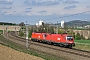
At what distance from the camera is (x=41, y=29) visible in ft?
388

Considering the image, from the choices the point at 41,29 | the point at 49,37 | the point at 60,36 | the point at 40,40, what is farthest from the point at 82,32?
the point at 60,36

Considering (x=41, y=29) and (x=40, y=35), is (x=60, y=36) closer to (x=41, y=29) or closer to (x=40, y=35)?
(x=40, y=35)

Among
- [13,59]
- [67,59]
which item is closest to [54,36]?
[67,59]

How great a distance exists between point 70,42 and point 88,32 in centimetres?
6310

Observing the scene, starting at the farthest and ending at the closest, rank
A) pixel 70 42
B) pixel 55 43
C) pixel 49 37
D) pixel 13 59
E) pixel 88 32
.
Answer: pixel 88 32, pixel 49 37, pixel 55 43, pixel 70 42, pixel 13 59

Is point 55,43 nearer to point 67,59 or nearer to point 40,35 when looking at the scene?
point 40,35

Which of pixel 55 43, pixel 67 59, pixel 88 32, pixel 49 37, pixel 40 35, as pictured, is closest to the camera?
pixel 67 59

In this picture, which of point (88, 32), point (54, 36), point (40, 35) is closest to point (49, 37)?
point (54, 36)

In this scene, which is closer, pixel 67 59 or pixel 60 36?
pixel 67 59

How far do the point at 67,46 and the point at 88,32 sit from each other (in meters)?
62.6

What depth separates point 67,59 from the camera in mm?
30641

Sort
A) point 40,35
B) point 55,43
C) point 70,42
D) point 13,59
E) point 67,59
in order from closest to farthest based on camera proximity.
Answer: point 13,59
point 67,59
point 70,42
point 55,43
point 40,35

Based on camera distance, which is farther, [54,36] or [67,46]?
[54,36]

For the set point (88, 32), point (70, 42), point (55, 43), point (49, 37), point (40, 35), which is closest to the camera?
point (70, 42)
